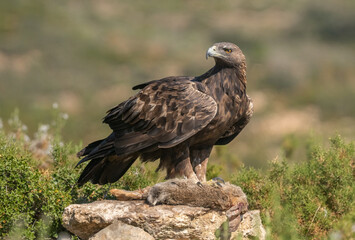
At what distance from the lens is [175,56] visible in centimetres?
3369

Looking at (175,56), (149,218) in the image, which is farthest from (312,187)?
(175,56)

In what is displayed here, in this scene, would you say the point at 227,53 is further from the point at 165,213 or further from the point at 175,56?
the point at 175,56

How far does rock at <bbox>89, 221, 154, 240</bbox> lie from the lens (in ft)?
21.2

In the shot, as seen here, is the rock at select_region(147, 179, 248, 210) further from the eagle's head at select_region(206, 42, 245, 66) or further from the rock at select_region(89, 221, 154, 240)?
the eagle's head at select_region(206, 42, 245, 66)

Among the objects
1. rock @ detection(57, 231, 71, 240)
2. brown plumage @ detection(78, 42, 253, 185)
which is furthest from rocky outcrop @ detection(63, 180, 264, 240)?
brown plumage @ detection(78, 42, 253, 185)

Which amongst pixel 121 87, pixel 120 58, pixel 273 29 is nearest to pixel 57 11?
pixel 120 58

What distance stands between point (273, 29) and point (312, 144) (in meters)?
31.6

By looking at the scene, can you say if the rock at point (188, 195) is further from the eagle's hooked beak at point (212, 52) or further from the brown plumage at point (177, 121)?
the eagle's hooked beak at point (212, 52)

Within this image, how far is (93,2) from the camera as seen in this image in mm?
40656

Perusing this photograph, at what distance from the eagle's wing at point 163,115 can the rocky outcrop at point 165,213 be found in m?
0.49

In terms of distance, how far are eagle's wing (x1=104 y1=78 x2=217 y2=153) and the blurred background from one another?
10.4m

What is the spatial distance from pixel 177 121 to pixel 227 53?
0.92m

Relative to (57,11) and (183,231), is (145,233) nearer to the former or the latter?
(183,231)

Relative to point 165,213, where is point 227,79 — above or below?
above
